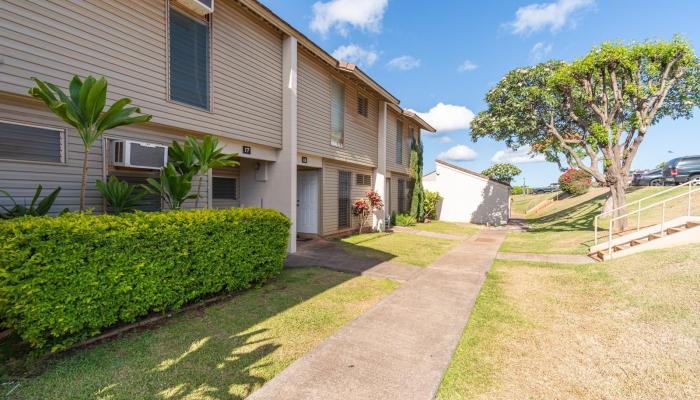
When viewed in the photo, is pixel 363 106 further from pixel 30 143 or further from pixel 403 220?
pixel 30 143

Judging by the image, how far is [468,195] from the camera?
794 inches

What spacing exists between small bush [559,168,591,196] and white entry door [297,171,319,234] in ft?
84.9

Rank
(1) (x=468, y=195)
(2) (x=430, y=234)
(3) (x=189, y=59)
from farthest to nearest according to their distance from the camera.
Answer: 1. (1) (x=468, y=195)
2. (2) (x=430, y=234)
3. (3) (x=189, y=59)

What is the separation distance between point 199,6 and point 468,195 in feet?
59.4

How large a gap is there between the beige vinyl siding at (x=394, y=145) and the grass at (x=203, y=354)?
35.8ft

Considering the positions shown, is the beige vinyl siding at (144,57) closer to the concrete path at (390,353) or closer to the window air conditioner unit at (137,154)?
the window air conditioner unit at (137,154)

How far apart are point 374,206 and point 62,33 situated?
10.4 meters

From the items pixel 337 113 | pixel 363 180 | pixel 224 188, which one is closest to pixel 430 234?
pixel 363 180

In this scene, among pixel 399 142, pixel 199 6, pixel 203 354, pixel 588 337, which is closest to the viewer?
pixel 203 354

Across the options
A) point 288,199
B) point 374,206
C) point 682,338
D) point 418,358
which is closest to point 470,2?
point 374,206

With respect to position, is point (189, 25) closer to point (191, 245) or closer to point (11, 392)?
point (191, 245)

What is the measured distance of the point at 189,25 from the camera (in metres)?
6.22

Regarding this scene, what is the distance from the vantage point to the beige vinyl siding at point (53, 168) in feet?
13.8

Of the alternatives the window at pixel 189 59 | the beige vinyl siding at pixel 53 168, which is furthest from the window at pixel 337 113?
the beige vinyl siding at pixel 53 168
